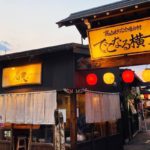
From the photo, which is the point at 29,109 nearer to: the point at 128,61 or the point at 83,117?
the point at 83,117

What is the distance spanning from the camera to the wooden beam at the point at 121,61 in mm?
7184

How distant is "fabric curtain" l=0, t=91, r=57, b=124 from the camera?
28.7 feet

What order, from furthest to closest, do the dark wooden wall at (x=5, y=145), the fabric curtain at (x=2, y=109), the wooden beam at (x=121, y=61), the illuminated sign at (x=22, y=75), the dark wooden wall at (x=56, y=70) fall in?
the dark wooden wall at (x=5, y=145) < the fabric curtain at (x=2, y=109) < the illuminated sign at (x=22, y=75) < the dark wooden wall at (x=56, y=70) < the wooden beam at (x=121, y=61)

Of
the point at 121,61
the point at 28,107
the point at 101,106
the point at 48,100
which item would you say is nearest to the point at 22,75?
the point at 28,107

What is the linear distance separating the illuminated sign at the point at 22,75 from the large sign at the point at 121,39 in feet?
12.0

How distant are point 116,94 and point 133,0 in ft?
20.4

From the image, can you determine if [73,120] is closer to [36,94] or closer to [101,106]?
[101,106]

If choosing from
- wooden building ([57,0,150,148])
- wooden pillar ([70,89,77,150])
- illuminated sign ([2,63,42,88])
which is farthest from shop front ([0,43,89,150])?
wooden building ([57,0,150,148])

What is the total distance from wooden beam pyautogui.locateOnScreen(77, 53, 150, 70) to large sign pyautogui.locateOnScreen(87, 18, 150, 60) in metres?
0.42

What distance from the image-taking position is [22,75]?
1023cm

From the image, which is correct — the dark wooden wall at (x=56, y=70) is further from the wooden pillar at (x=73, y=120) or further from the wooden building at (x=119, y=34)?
the wooden building at (x=119, y=34)

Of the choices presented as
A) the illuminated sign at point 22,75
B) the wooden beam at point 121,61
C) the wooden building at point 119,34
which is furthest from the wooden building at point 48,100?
the wooden building at point 119,34

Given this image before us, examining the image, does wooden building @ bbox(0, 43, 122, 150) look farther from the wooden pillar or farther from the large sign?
the large sign

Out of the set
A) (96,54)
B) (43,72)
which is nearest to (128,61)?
(96,54)
